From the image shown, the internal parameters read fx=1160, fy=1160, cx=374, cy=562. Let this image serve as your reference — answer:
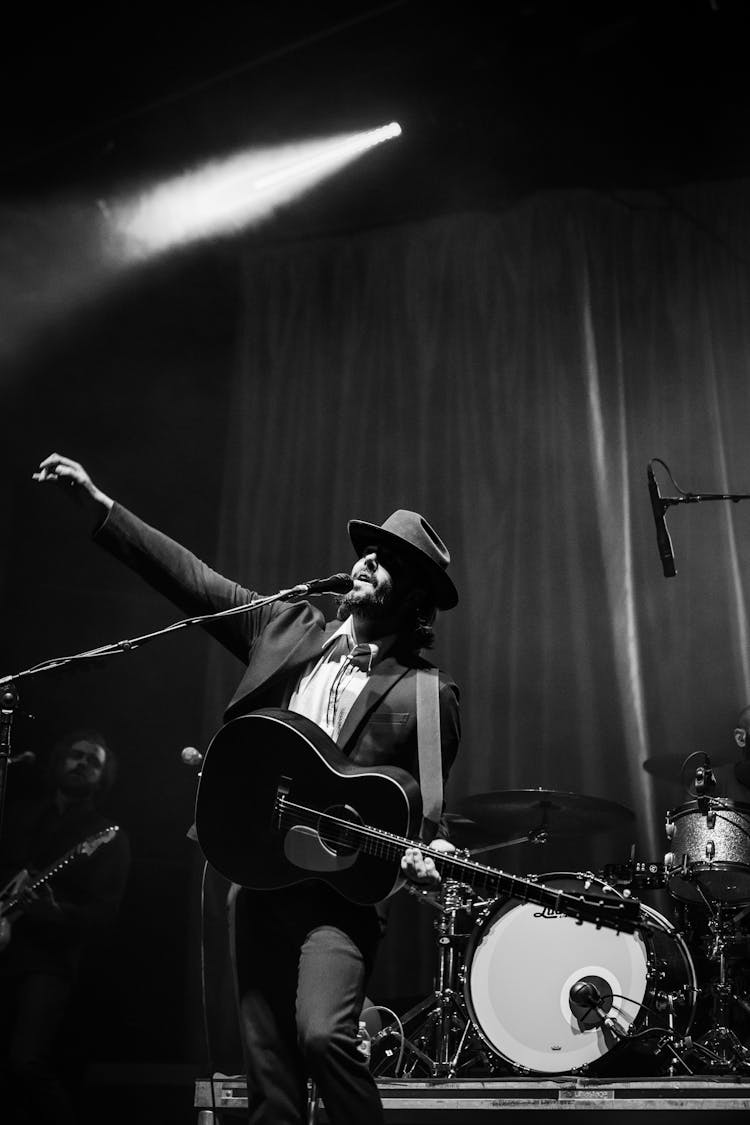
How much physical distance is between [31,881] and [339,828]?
12.6ft

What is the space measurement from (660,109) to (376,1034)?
557 centimetres

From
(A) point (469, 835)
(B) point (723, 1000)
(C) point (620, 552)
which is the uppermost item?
(C) point (620, 552)

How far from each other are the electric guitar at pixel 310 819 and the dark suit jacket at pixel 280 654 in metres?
0.13

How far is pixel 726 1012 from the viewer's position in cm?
484

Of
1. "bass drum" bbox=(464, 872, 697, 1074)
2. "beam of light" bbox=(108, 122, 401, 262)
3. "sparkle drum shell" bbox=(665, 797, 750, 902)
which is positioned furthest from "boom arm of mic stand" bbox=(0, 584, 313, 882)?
"beam of light" bbox=(108, 122, 401, 262)

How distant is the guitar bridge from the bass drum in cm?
201

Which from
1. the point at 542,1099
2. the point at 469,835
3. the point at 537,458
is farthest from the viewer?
the point at 537,458

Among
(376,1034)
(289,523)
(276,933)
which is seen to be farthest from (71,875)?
(276,933)

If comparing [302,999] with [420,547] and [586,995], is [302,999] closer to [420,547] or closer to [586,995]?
[420,547]

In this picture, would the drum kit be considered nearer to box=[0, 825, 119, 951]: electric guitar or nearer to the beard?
the beard

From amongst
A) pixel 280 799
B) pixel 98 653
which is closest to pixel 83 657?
pixel 98 653

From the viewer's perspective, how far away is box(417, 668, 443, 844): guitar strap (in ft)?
10.5

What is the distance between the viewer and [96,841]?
6.32 metres

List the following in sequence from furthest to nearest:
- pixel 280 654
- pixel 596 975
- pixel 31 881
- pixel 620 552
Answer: pixel 620 552
pixel 31 881
pixel 596 975
pixel 280 654
